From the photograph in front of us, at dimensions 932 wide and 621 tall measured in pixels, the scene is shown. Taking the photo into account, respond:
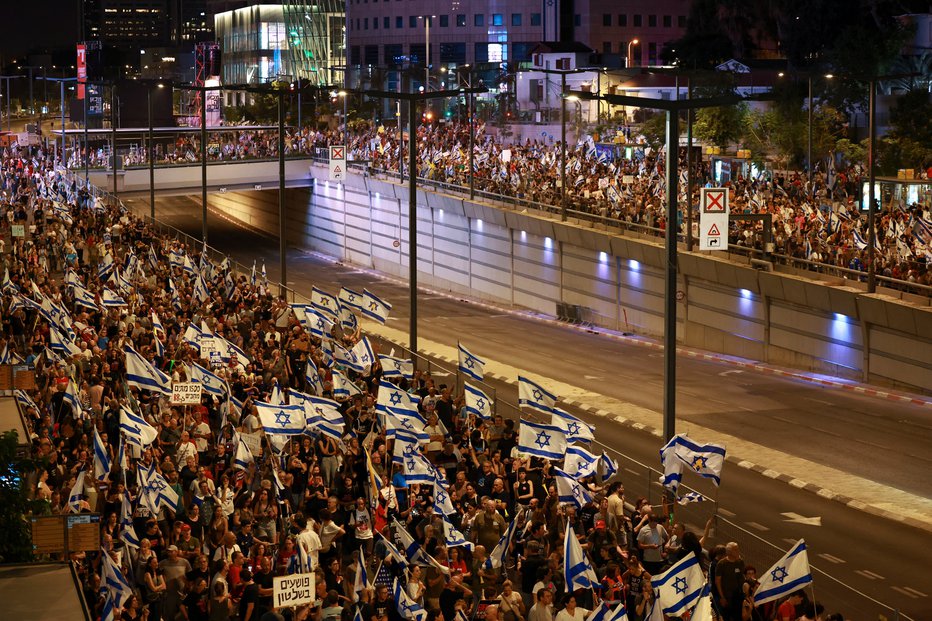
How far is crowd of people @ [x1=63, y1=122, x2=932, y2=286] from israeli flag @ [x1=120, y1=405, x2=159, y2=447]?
2333cm

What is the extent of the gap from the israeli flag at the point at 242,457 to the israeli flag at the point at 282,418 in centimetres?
48

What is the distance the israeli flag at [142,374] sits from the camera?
25812mm

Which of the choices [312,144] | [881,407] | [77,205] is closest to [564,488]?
[881,407]

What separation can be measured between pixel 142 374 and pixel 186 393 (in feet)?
4.00

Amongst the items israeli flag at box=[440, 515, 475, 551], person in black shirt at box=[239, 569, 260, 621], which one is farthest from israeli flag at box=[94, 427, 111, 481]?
israeli flag at box=[440, 515, 475, 551]

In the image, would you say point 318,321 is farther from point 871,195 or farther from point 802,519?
point 871,195

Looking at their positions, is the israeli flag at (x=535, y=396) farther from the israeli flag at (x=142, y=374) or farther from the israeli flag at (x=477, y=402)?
the israeli flag at (x=142, y=374)

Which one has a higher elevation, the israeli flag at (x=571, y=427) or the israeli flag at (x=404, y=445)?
the israeli flag at (x=571, y=427)

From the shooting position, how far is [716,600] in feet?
58.7

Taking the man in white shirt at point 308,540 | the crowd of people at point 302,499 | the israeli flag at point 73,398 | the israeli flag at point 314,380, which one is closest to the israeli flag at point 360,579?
the crowd of people at point 302,499

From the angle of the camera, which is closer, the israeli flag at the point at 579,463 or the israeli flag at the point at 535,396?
the israeli flag at the point at 579,463

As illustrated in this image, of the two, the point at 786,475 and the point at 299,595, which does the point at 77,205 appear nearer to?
the point at 786,475

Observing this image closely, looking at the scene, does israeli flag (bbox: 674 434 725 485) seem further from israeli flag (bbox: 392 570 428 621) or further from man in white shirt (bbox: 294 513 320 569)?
israeli flag (bbox: 392 570 428 621)

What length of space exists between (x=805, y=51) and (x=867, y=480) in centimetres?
7563
